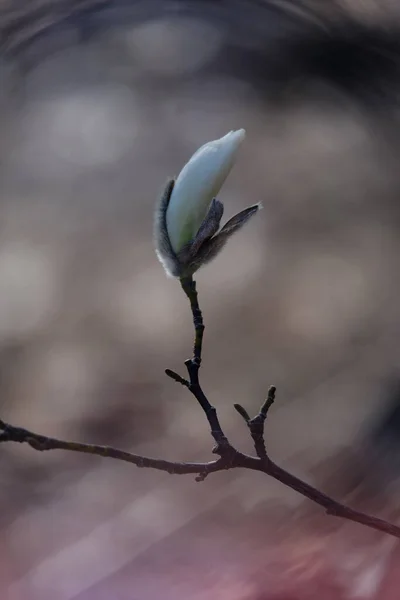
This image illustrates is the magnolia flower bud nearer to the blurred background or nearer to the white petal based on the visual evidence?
the white petal

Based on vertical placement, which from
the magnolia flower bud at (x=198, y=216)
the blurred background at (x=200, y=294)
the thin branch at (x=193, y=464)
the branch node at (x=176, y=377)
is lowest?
the thin branch at (x=193, y=464)

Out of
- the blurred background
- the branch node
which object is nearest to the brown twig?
the branch node

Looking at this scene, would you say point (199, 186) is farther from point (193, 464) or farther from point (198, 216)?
point (193, 464)

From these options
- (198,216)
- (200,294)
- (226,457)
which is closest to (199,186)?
(198,216)

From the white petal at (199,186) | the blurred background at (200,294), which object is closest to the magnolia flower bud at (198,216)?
the white petal at (199,186)

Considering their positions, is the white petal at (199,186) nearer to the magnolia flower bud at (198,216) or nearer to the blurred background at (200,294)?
the magnolia flower bud at (198,216)
